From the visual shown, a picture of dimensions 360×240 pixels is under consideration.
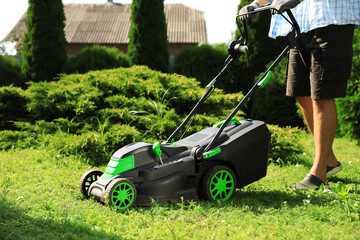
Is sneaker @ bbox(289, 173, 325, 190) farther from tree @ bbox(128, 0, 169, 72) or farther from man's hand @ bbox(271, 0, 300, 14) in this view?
tree @ bbox(128, 0, 169, 72)

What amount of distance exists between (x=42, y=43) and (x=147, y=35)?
2248 mm

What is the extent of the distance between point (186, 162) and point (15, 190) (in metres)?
1.34

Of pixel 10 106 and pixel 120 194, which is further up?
pixel 10 106

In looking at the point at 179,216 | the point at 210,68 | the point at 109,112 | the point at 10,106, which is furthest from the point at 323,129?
the point at 210,68

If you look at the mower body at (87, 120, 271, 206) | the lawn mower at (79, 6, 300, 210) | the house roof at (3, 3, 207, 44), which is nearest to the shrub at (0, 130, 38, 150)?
the lawn mower at (79, 6, 300, 210)

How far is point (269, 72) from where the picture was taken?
114 inches

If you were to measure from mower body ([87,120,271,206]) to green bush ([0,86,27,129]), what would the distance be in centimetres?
350

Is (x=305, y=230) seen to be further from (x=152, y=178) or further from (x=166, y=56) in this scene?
(x=166, y=56)

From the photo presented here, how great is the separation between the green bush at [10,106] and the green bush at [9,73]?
2328 mm

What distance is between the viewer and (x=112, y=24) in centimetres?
2042

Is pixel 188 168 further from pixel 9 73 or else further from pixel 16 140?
pixel 9 73

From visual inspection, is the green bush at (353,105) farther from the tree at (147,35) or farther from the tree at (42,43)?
the tree at (42,43)

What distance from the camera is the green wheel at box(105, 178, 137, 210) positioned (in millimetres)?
2512

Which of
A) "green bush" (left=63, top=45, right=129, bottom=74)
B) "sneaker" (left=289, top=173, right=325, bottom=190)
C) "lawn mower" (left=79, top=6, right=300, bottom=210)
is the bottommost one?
"sneaker" (left=289, top=173, right=325, bottom=190)
